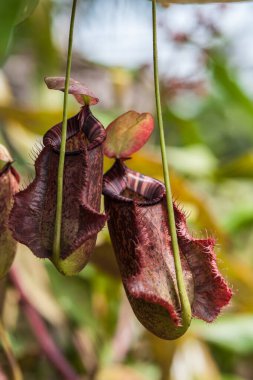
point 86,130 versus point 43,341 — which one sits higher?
point 86,130

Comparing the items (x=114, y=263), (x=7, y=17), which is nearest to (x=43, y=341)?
(x=114, y=263)

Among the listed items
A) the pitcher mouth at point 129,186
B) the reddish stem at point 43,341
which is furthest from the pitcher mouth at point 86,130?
the reddish stem at point 43,341

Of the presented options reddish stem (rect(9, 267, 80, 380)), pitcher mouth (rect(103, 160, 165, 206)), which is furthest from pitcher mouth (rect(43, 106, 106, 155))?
reddish stem (rect(9, 267, 80, 380))

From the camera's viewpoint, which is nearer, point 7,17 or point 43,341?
point 7,17

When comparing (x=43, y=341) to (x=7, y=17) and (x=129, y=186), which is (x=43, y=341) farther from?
(x=7, y=17)

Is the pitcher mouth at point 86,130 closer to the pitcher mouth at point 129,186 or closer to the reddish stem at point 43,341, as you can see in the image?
the pitcher mouth at point 129,186

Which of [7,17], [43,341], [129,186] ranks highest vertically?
[7,17]

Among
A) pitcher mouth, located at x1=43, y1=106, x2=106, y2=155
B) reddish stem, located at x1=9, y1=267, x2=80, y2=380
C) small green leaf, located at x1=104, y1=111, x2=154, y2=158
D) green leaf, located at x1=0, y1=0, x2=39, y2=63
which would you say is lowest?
reddish stem, located at x1=9, y1=267, x2=80, y2=380

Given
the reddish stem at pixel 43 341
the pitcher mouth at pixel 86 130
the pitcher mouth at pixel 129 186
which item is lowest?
the reddish stem at pixel 43 341

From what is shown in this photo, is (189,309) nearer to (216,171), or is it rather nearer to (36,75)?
(216,171)

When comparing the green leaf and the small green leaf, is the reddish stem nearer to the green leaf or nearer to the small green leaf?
the small green leaf

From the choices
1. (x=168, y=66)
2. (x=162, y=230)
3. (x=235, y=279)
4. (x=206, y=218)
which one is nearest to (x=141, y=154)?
(x=206, y=218)
